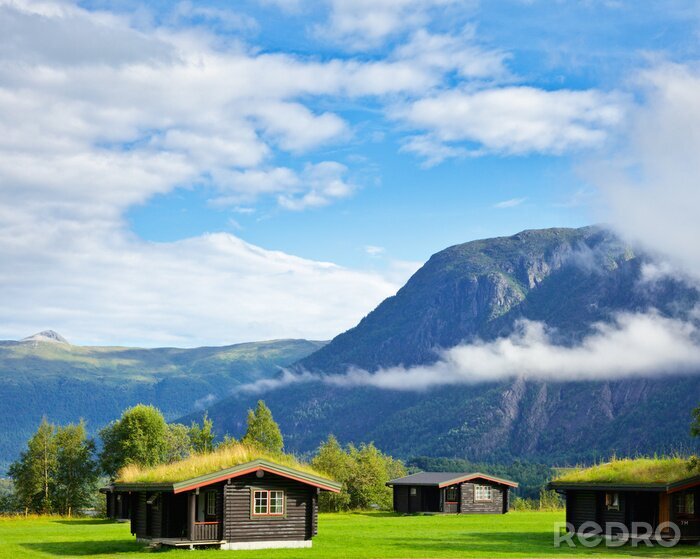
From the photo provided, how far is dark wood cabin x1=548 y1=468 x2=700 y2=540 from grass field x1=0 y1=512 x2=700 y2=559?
2.05 m

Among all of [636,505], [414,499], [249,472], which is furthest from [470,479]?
[249,472]

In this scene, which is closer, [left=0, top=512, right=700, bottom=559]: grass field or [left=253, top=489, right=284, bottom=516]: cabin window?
[left=0, top=512, right=700, bottom=559]: grass field

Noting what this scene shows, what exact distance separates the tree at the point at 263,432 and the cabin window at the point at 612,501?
58.2 meters

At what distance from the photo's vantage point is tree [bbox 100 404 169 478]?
357ft

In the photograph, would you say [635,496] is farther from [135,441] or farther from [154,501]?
[135,441]

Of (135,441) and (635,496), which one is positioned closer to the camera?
(635,496)

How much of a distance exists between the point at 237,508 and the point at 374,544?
8581 millimetres

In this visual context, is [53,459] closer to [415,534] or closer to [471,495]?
[471,495]

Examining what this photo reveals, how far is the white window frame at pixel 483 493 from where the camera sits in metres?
100

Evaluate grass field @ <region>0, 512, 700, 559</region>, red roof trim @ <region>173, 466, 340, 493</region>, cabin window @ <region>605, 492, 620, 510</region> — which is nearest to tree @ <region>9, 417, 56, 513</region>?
grass field @ <region>0, 512, 700, 559</region>

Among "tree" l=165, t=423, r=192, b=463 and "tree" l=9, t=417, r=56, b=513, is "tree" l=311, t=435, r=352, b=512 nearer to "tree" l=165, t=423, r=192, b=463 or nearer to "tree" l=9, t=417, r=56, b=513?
"tree" l=165, t=423, r=192, b=463

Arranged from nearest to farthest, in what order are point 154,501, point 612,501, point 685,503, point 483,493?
point 154,501, point 685,503, point 612,501, point 483,493

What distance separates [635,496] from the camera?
5681 cm

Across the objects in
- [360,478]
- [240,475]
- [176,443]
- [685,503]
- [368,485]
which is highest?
[240,475]
